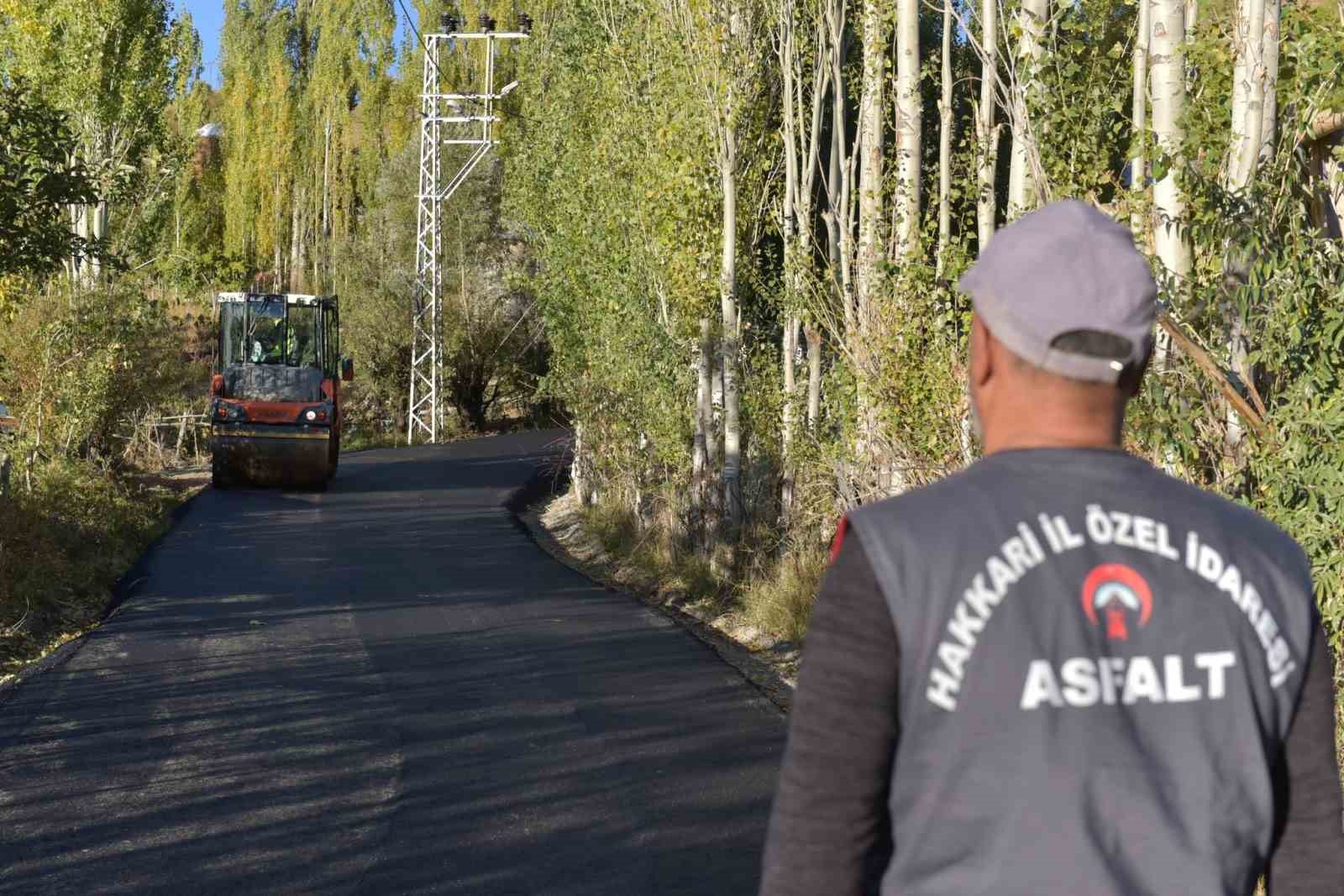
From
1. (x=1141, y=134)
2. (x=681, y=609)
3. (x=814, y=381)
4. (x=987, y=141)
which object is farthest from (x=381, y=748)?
(x=814, y=381)

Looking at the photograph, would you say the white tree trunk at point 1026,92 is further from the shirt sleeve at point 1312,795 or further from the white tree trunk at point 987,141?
the shirt sleeve at point 1312,795

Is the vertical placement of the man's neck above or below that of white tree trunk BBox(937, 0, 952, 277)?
below

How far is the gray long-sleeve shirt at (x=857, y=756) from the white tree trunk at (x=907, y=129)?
397 inches

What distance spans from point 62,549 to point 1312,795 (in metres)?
16.5

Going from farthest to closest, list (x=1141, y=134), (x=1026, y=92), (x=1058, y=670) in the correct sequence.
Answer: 1. (x=1026, y=92)
2. (x=1141, y=134)
3. (x=1058, y=670)

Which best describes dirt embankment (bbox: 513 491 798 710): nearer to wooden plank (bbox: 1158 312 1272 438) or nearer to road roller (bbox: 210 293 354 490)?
road roller (bbox: 210 293 354 490)

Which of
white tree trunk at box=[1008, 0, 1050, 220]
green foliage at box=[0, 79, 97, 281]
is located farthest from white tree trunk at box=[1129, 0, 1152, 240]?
green foliage at box=[0, 79, 97, 281]

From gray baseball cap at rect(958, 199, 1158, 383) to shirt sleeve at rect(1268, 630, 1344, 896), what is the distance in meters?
0.46

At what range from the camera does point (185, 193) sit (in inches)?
2985

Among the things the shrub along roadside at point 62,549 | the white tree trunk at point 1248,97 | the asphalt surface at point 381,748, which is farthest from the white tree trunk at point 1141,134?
the shrub along roadside at point 62,549

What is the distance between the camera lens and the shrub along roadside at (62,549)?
45.3ft

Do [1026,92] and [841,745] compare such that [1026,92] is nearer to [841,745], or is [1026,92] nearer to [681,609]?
[841,745]

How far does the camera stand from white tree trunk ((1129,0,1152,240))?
7879 mm

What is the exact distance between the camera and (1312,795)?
2119 mm
